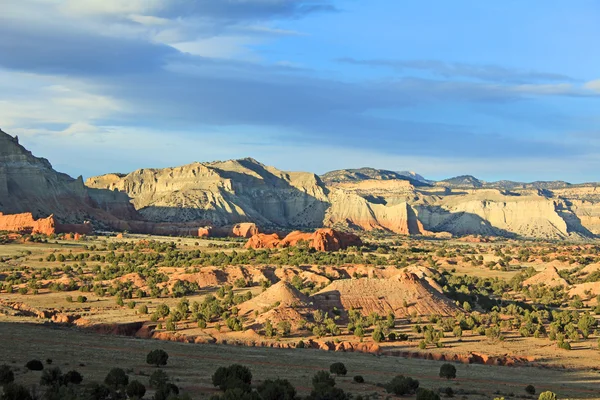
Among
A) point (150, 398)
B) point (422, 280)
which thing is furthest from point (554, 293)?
point (150, 398)

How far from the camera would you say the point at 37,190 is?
13612 cm

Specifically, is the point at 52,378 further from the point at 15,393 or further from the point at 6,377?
the point at 15,393

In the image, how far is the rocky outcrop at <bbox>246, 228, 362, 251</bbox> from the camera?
4052 inches

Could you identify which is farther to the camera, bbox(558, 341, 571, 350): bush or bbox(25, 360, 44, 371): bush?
bbox(558, 341, 571, 350): bush

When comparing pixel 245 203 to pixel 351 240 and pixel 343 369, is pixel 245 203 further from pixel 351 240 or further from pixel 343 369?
pixel 343 369

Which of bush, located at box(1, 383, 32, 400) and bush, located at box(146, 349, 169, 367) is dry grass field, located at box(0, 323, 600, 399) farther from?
bush, located at box(1, 383, 32, 400)

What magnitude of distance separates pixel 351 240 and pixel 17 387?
303ft

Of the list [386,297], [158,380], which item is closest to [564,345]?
[386,297]

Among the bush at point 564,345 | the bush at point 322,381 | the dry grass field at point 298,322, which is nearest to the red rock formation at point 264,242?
the dry grass field at point 298,322

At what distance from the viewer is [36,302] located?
181ft

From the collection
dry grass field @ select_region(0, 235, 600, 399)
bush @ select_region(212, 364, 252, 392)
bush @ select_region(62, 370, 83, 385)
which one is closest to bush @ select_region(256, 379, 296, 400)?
bush @ select_region(212, 364, 252, 392)

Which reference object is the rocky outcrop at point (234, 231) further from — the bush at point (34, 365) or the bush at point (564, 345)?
the bush at point (34, 365)

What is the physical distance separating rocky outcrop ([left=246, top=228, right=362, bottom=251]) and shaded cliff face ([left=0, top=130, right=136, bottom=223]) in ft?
141

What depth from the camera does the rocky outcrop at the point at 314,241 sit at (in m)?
103
